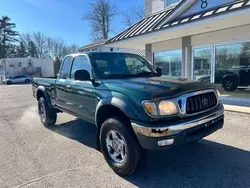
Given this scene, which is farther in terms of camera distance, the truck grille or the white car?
the white car

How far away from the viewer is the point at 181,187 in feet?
9.27

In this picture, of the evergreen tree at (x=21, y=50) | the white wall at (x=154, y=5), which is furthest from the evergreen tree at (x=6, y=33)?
the white wall at (x=154, y=5)

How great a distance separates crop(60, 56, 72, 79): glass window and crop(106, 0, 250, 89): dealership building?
5.15 meters

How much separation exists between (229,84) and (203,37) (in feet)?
8.28

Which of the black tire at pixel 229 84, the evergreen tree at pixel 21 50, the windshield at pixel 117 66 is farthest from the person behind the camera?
the evergreen tree at pixel 21 50

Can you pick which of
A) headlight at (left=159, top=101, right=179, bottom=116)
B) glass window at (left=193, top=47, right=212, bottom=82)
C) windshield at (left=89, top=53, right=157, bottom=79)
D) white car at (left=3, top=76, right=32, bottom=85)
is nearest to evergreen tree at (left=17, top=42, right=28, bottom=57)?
white car at (left=3, top=76, right=32, bottom=85)

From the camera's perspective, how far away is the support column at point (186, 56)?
34.3ft

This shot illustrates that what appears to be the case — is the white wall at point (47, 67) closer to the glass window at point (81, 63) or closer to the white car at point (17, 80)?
the white car at point (17, 80)

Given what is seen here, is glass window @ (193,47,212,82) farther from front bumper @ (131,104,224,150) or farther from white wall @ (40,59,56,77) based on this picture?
white wall @ (40,59,56,77)

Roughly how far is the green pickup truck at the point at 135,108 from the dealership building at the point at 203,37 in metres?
4.67

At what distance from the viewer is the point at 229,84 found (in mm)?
9992

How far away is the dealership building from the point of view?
7.54 meters

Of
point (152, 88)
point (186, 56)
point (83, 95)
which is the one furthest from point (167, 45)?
point (152, 88)

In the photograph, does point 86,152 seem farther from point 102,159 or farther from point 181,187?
point 181,187
